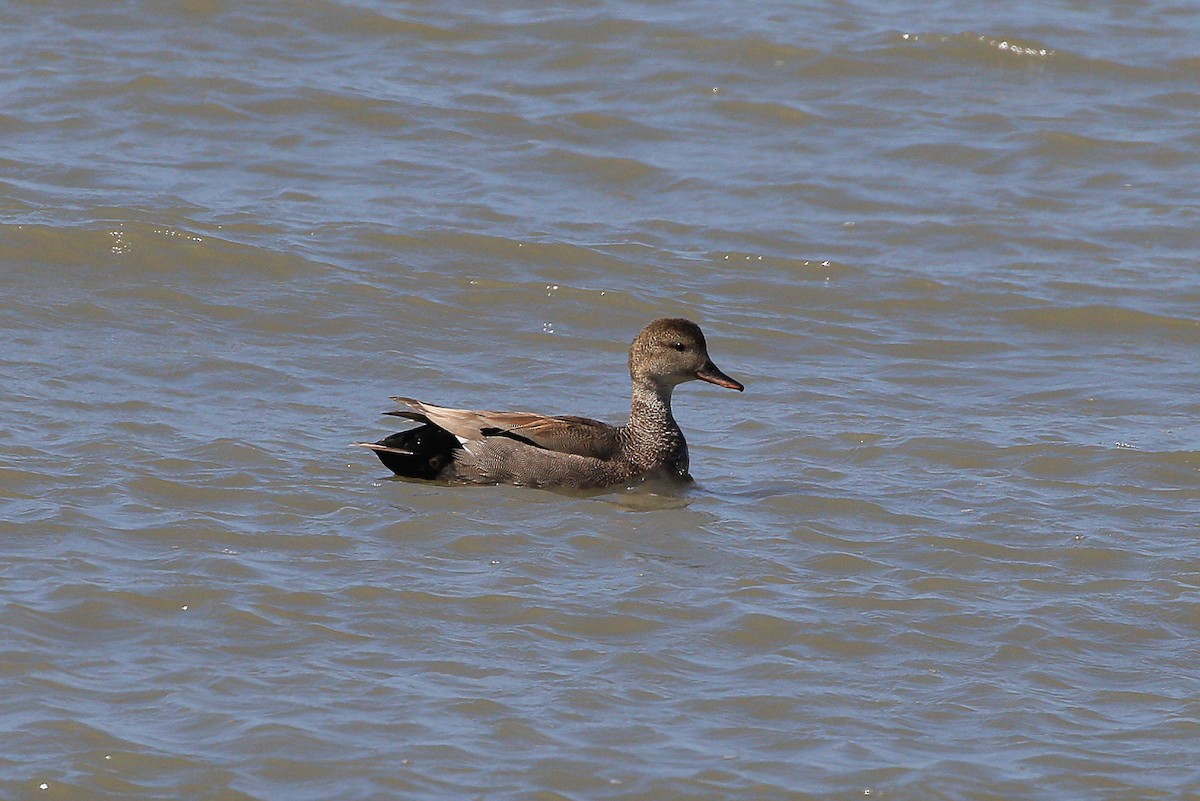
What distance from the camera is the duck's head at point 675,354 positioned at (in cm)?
1002

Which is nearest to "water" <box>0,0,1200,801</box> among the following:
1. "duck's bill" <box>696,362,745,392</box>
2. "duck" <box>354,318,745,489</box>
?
"duck" <box>354,318,745,489</box>

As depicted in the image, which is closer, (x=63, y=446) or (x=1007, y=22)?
(x=63, y=446)

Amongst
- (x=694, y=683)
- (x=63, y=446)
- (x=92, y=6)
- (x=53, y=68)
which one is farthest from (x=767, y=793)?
(x=92, y=6)

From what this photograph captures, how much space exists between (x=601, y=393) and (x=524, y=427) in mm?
1506

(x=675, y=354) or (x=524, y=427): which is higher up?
(x=675, y=354)

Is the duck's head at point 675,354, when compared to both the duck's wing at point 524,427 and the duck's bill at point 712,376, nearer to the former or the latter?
the duck's bill at point 712,376

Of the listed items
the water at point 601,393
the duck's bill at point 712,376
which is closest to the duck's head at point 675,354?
the duck's bill at point 712,376

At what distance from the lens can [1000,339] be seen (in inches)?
463

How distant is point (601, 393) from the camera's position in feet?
36.0

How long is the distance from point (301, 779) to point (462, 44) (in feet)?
34.5

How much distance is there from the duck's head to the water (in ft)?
1.49

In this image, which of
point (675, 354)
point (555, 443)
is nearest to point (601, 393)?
point (675, 354)

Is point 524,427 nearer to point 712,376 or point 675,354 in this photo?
point 675,354

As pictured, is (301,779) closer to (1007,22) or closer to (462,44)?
(462,44)
